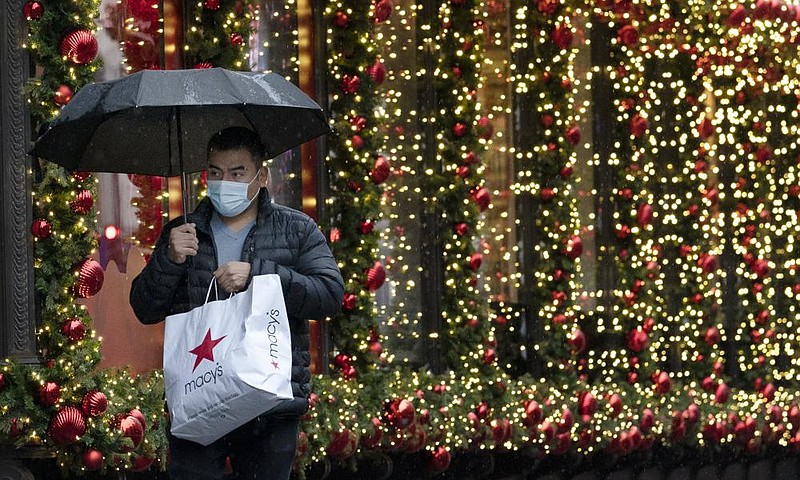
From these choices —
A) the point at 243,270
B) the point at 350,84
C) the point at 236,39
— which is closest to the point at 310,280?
the point at 243,270

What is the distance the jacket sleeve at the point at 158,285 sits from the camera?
22.2ft

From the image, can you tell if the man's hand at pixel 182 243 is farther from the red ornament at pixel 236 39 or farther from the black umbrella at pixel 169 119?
the red ornament at pixel 236 39

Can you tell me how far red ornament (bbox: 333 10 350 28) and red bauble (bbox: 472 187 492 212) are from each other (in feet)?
5.92

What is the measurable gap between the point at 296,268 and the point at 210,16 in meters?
4.15

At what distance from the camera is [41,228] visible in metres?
9.22

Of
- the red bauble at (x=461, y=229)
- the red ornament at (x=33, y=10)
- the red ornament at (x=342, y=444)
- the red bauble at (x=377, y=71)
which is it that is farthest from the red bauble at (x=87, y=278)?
the red bauble at (x=461, y=229)

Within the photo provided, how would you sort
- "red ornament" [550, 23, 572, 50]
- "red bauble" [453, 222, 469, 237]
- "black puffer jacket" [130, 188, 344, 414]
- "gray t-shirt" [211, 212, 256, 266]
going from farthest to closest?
"red ornament" [550, 23, 572, 50]
"red bauble" [453, 222, 469, 237]
"gray t-shirt" [211, 212, 256, 266]
"black puffer jacket" [130, 188, 344, 414]

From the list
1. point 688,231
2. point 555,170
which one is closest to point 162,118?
point 555,170

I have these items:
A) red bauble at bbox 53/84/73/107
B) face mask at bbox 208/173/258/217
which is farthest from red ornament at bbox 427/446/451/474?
face mask at bbox 208/173/258/217

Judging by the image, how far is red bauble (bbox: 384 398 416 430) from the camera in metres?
11.6

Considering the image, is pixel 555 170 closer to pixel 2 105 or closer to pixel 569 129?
pixel 569 129

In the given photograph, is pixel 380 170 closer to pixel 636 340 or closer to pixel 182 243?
pixel 636 340

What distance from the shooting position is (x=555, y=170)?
13969mm

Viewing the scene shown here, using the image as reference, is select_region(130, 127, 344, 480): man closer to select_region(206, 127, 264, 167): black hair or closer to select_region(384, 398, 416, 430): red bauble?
select_region(206, 127, 264, 167): black hair
